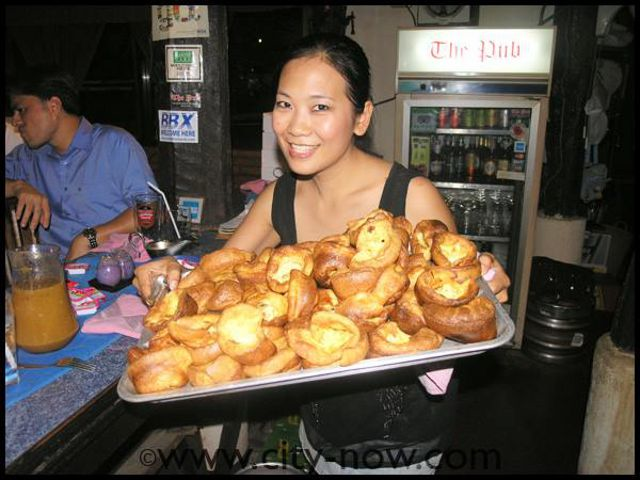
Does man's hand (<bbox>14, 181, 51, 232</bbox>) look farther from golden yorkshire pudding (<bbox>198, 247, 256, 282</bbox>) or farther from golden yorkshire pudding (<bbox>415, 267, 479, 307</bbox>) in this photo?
golden yorkshire pudding (<bbox>415, 267, 479, 307</bbox>)

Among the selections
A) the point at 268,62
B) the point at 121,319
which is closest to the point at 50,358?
the point at 121,319

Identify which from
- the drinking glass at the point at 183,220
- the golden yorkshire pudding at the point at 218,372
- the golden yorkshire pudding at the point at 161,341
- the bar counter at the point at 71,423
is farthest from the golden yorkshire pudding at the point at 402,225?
the drinking glass at the point at 183,220

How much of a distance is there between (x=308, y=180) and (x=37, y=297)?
3.92 feet

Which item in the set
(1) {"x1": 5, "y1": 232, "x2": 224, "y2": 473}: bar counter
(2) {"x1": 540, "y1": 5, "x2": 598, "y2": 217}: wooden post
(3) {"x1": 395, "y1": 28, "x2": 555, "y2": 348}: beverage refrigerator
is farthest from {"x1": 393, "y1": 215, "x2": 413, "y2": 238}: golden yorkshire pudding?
(2) {"x1": 540, "y1": 5, "x2": 598, "y2": 217}: wooden post

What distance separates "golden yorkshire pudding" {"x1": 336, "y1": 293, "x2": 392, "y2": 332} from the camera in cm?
123

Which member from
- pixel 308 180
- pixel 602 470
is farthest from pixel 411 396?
pixel 602 470

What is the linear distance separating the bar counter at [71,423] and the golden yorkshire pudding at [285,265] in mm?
683

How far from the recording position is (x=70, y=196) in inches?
144

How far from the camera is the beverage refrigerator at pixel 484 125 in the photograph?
13.5ft

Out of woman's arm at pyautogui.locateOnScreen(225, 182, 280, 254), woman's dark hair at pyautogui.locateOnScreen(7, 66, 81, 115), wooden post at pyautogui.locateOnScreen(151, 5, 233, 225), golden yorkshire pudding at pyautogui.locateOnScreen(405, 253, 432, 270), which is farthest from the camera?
woman's dark hair at pyautogui.locateOnScreen(7, 66, 81, 115)

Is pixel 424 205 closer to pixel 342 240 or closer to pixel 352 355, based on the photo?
pixel 342 240

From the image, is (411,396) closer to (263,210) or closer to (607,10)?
(263,210)

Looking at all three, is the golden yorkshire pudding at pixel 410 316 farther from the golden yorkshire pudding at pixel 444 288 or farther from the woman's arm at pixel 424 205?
the woman's arm at pixel 424 205

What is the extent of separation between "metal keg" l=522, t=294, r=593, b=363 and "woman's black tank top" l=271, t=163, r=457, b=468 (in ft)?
10.2
